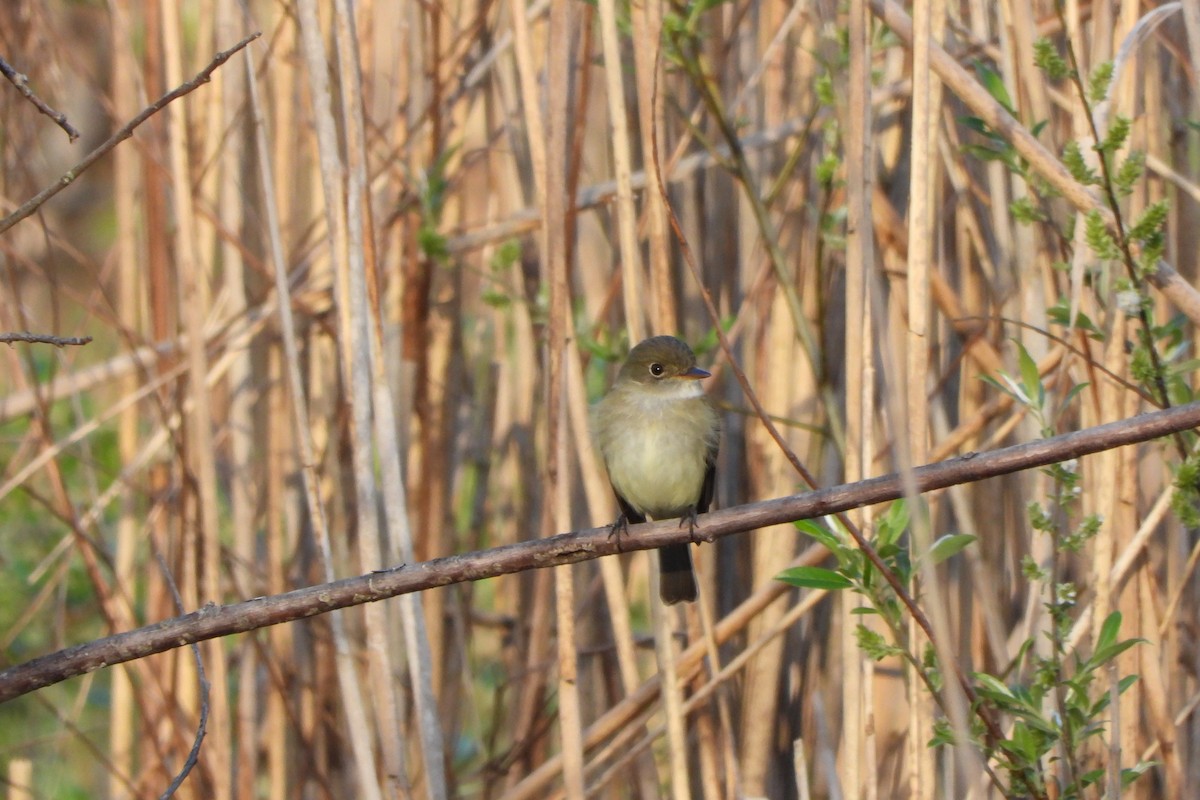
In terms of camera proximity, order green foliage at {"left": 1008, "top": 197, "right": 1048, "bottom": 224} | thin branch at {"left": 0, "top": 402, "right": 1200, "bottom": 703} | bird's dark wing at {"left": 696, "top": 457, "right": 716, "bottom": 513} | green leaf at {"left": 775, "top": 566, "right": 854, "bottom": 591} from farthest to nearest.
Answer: bird's dark wing at {"left": 696, "top": 457, "right": 716, "bottom": 513}, green foliage at {"left": 1008, "top": 197, "right": 1048, "bottom": 224}, green leaf at {"left": 775, "top": 566, "right": 854, "bottom": 591}, thin branch at {"left": 0, "top": 402, "right": 1200, "bottom": 703}

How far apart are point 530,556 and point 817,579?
586 mm

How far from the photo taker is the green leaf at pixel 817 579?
7.61ft

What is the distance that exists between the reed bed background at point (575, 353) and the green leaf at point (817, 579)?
1.05 ft

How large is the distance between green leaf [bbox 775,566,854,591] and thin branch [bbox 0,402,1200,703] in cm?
29

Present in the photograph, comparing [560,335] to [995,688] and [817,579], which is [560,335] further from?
[995,688]

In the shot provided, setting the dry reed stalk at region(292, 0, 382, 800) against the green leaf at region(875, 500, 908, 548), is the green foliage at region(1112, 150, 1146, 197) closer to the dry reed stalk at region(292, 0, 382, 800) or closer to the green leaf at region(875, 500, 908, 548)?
the green leaf at region(875, 500, 908, 548)

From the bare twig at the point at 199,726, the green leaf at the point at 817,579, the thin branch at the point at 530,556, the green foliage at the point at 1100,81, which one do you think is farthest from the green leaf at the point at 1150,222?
the bare twig at the point at 199,726

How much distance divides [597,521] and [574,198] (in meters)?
0.81

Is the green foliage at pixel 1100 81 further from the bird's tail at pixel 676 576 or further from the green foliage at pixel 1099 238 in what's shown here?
the bird's tail at pixel 676 576

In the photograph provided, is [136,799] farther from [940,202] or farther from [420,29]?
[940,202]

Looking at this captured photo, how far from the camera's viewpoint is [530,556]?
80.3 inches

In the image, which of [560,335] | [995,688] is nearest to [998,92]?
[560,335]

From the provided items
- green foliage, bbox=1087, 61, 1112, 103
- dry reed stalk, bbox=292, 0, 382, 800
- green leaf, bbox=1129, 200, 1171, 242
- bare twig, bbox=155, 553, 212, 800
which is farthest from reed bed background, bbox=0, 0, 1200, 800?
bare twig, bbox=155, 553, 212, 800

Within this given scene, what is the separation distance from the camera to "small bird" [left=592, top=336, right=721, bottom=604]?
330 cm
